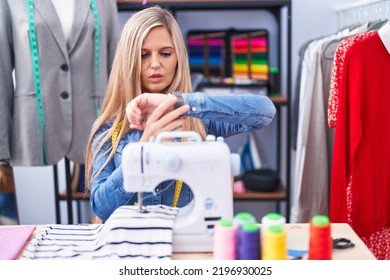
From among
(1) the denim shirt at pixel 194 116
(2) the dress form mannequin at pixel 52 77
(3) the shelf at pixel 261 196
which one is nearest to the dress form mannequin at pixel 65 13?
(2) the dress form mannequin at pixel 52 77

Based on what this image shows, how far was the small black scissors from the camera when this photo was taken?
1.01 metres

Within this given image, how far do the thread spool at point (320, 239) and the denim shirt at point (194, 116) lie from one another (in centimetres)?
35

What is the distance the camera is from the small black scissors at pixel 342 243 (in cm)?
101

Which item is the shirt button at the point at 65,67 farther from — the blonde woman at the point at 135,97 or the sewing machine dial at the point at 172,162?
the sewing machine dial at the point at 172,162

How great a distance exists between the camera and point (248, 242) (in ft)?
2.75

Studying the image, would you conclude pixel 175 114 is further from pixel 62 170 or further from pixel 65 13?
pixel 62 170

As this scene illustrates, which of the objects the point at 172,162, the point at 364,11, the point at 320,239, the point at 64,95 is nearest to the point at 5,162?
the point at 64,95

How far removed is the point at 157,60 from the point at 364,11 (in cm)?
123

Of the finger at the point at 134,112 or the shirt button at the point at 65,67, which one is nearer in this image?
the finger at the point at 134,112

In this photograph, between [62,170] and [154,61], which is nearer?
[154,61]

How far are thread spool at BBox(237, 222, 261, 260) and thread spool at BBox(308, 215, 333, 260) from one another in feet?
0.32

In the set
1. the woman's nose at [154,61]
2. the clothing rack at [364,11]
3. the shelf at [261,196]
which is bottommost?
the shelf at [261,196]

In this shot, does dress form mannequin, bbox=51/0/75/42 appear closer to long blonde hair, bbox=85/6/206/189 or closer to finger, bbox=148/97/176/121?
long blonde hair, bbox=85/6/206/189

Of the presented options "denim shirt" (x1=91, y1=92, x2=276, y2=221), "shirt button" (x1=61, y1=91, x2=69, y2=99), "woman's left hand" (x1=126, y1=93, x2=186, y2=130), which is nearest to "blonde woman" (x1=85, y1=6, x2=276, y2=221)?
"denim shirt" (x1=91, y1=92, x2=276, y2=221)
